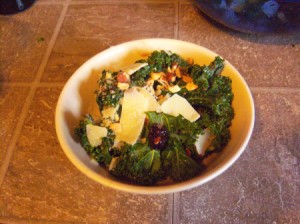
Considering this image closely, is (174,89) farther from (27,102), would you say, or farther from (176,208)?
(27,102)

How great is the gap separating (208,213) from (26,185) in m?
0.29

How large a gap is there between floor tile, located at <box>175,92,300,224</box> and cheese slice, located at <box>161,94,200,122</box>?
110 mm

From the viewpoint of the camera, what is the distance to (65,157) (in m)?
0.56

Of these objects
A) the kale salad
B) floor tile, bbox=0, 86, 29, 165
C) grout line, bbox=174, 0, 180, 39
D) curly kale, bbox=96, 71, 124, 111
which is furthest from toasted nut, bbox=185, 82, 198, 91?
floor tile, bbox=0, 86, 29, 165

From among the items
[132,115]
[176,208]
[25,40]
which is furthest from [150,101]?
[25,40]

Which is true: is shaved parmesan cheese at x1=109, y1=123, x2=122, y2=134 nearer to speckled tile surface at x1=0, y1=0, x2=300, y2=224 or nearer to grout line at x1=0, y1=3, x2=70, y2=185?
speckled tile surface at x1=0, y1=0, x2=300, y2=224

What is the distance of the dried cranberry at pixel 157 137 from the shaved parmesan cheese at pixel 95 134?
67mm

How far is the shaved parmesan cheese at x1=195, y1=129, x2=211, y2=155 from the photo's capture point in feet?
1.57

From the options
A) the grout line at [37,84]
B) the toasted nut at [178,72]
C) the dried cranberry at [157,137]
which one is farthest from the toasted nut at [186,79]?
the grout line at [37,84]

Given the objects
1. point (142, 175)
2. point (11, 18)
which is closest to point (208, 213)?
point (142, 175)

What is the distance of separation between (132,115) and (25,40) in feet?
1.36

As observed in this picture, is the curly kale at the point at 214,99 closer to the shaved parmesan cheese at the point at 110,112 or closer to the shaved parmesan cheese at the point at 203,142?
the shaved parmesan cheese at the point at 203,142

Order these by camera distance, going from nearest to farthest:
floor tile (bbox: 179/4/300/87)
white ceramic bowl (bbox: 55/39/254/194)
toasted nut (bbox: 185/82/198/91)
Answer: white ceramic bowl (bbox: 55/39/254/194) → toasted nut (bbox: 185/82/198/91) → floor tile (bbox: 179/4/300/87)

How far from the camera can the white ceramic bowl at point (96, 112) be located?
1.40 ft
